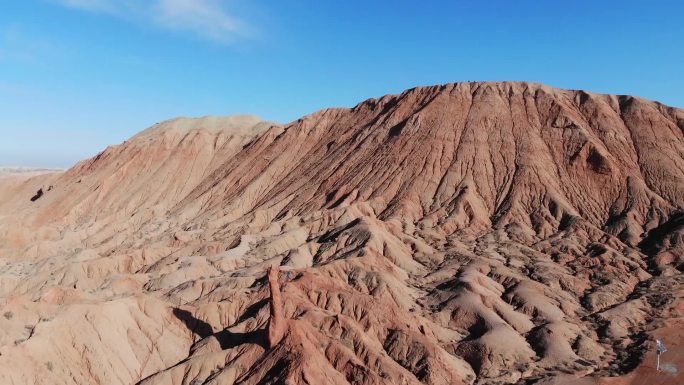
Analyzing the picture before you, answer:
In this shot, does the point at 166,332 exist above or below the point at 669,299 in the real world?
below

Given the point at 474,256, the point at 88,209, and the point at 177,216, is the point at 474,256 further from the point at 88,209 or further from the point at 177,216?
the point at 88,209

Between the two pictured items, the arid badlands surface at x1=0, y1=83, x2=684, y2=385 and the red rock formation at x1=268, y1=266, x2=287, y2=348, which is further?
the arid badlands surface at x1=0, y1=83, x2=684, y2=385

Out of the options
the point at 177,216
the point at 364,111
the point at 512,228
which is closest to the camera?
the point at 512,228

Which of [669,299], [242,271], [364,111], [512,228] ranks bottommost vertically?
[242,271]

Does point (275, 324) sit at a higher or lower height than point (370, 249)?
lower

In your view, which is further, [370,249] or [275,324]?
[370,249]

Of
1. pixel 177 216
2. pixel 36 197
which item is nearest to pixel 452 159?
Answer: pixel 177 216

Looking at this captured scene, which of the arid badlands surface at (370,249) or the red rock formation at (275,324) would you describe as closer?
the red rock formation at (275,324)

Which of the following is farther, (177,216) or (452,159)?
(177,216)
